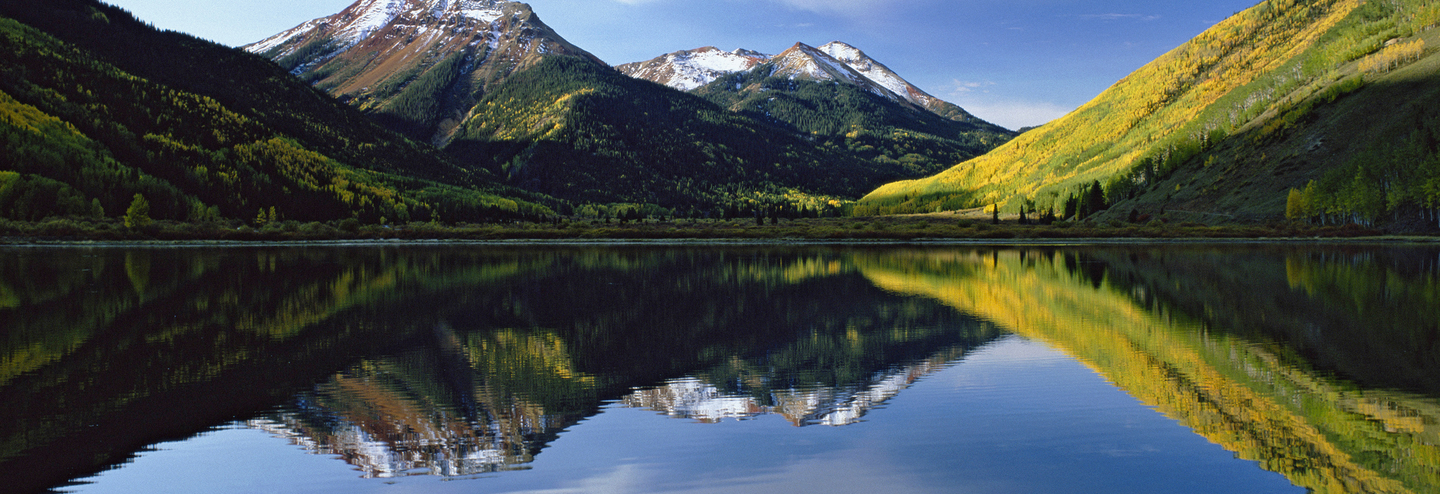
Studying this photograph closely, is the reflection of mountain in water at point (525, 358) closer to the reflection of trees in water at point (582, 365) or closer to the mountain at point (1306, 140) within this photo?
the reflection of trees in water at point (582, 365)

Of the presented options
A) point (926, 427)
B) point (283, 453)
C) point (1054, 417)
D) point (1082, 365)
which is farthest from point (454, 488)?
point (1082, 365)

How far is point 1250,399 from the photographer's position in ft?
46.1

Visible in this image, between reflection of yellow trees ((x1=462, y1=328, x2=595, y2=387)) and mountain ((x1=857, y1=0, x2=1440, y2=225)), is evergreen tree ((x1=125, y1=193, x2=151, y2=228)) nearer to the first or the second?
reflection of yellow trees ((x1=462, y1=328, x2=595, y2=387))

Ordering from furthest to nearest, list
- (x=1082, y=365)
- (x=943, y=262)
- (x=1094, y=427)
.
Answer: (x=943, y=262) → (x=1082, y=365) → (x=1094, y=427)

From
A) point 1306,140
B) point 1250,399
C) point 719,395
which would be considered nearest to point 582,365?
point 719,395

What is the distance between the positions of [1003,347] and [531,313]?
48.3 feet

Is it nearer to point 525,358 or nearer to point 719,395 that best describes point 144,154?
point 525,358

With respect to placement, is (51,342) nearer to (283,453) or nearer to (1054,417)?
(283,453)

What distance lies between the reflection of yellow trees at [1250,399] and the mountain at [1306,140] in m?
93.4

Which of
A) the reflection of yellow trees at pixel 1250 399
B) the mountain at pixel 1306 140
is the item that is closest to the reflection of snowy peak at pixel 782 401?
the reflection of yellow trees at pixel 1250 399

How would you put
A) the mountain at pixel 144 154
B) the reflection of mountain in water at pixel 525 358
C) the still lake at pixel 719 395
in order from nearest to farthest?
the still lake at pixel 719 395 → the reflection of mountain in water at pixel 525 358 → the mountain at pixel 144 154

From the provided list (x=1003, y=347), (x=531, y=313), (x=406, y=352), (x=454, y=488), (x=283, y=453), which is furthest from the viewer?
(x=531, y=313)

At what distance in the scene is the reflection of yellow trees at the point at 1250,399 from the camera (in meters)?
10.4

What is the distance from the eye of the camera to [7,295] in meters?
31.0
